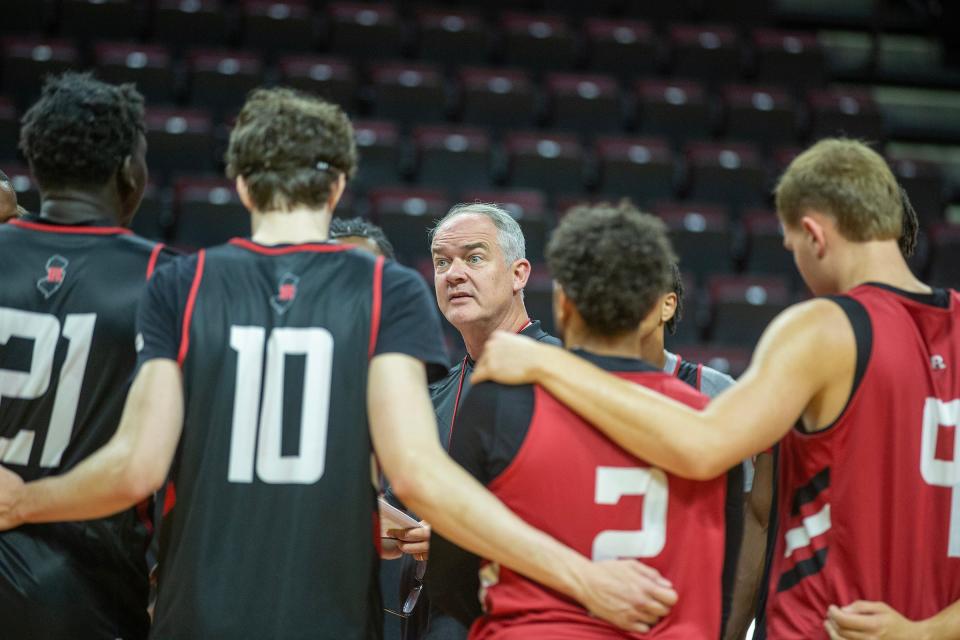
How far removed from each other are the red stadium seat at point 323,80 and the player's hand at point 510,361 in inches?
289

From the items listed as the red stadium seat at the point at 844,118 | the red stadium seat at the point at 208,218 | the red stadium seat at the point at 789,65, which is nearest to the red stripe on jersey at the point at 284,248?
the red stadium seat at the point at 208,218

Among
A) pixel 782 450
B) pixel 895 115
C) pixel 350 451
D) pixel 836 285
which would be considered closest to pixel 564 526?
pixel 350 451

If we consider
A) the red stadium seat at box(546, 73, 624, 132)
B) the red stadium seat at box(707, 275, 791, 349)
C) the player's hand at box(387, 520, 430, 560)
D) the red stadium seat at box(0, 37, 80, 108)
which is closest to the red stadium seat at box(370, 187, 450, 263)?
the red stadium seat at box(707, 275, 791, 349)

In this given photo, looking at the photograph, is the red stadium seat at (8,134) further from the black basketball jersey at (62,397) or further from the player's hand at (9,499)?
the player's hand at (9,499)

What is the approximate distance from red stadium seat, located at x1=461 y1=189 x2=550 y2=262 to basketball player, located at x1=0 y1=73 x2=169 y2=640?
5.35m

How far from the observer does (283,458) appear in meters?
2.26

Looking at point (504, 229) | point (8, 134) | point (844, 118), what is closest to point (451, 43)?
point (844, 118)

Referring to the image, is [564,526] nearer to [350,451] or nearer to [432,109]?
[350,451]

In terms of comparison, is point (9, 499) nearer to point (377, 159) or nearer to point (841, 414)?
point (841, 414)

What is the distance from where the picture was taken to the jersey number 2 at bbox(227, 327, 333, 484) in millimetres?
2256

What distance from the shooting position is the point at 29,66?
29.8 feet

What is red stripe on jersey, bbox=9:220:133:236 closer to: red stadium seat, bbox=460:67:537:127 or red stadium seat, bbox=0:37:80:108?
red stadium seat, bbox=0:37:80:108

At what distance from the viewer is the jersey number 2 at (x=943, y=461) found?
7.88ft

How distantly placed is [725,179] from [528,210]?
2098mm
